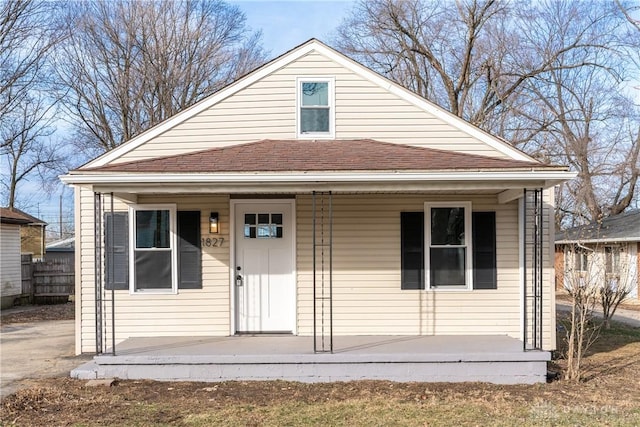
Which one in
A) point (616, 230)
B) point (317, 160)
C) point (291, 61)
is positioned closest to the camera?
point (317, 160)

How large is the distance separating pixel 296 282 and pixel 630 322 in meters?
10.2

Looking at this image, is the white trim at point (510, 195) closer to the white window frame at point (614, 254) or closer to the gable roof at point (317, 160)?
the gable roof at point (317, 160)

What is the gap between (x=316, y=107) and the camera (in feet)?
30.0

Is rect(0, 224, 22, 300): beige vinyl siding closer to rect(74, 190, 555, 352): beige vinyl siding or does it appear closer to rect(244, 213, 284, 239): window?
rect(74, 190, 555, 352): beige vinyl siding

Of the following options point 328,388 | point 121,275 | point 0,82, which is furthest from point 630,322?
point 0,82

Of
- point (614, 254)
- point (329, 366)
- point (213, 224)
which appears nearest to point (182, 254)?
point (213, 224)

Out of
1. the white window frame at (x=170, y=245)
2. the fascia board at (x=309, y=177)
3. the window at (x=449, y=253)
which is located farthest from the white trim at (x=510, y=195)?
the white window frame at (x=170, y=245)

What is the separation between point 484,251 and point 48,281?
49.1 feet

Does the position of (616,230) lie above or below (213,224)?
below

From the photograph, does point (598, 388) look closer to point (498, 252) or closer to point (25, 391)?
point (498, 252)

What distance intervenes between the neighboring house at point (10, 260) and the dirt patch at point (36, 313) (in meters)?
0.49

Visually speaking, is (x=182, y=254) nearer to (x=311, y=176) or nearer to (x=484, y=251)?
(x=311, y=176)

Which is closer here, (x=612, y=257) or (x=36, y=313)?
(x=36, y=313)

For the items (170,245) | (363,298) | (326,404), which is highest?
(170,245)
